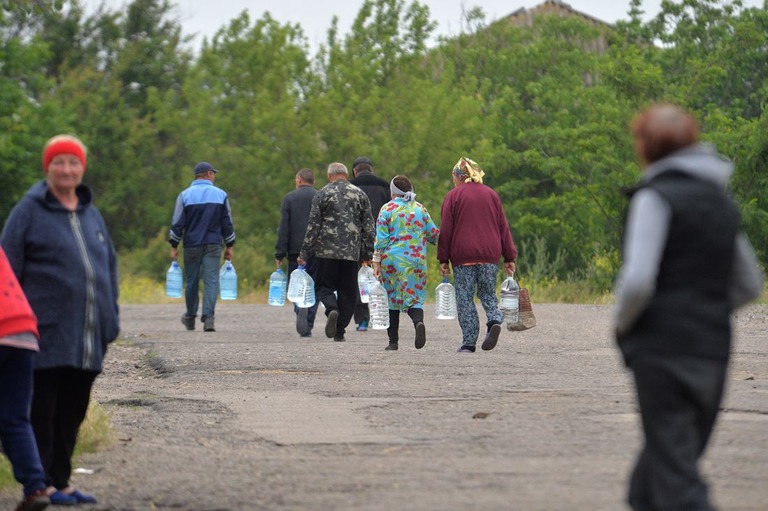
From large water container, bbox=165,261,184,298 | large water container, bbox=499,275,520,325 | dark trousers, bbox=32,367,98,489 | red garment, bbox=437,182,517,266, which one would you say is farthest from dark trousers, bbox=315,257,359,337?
dark trousers, bbox=32,367,98,489

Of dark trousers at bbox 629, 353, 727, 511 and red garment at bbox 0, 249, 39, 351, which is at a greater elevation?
red garment at bbox 0, 249, 39, 351

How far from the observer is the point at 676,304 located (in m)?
5.59

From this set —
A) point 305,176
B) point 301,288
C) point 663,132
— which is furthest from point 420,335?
point 663,132

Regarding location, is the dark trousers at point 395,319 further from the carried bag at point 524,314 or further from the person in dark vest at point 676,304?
the person in dark vest at point 676,304

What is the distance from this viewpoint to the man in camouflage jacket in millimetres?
17359

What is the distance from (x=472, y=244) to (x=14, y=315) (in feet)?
28.6

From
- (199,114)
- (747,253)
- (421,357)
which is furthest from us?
(199,114)

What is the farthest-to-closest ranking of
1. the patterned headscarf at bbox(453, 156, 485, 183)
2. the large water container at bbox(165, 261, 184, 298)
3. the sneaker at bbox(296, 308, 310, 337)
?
the large water container at bbox(165, 261, 184, 298) < the sneaker at bbox(296, 308, 310, 337) < the patterned headscarf at bbox(453, 156, 485, 183)

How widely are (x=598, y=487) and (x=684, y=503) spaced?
1641 mm

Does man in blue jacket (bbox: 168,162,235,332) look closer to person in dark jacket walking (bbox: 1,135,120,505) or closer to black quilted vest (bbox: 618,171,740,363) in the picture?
person in dark jacket walking (bbox: 1,135,120,505)

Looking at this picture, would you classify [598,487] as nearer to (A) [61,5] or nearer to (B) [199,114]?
(A) [61,5]

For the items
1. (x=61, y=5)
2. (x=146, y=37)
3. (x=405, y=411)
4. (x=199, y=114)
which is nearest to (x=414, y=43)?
(x=199, y=114)

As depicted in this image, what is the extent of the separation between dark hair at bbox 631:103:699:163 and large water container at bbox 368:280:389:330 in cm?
1065

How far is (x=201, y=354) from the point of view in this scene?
15977 mm
